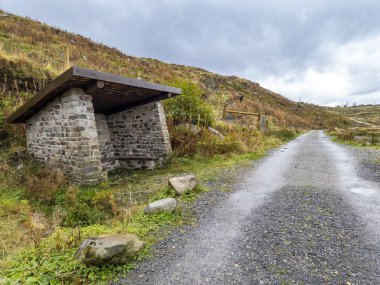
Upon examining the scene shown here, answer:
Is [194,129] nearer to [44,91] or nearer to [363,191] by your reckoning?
[44,91]

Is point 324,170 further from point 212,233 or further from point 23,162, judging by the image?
point 23,162

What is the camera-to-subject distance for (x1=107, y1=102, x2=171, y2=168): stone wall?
932 cm

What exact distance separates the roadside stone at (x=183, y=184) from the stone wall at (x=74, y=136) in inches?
89.9

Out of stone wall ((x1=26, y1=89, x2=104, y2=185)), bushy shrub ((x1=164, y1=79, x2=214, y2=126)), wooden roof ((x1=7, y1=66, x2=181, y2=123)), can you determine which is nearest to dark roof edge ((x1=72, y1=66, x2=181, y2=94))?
wooden roof ((x1=7, y1=66, x2=181, y2=123))

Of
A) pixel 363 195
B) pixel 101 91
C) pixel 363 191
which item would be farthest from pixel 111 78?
pixel 363 191

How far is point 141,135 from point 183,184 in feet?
13.3

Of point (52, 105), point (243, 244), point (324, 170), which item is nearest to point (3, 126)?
point (52, 105)

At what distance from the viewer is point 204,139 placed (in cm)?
1205

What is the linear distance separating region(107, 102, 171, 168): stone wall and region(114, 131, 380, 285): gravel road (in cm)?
366

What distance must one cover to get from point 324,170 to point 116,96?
704 cm

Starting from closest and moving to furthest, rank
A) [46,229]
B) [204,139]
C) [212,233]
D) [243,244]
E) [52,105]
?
[243,244], [212,233], [46,229], [52,105], [204,139]

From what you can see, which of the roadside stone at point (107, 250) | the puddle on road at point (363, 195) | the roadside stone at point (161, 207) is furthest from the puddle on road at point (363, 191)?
the roadside stone at point (107, 250)

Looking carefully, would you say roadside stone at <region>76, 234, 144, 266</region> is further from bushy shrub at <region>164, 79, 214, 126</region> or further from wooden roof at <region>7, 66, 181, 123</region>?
bushy shrub at <region>164, 79, 214, 126</region>

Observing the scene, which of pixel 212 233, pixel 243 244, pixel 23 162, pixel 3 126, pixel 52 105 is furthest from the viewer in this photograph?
pixel 3 126
